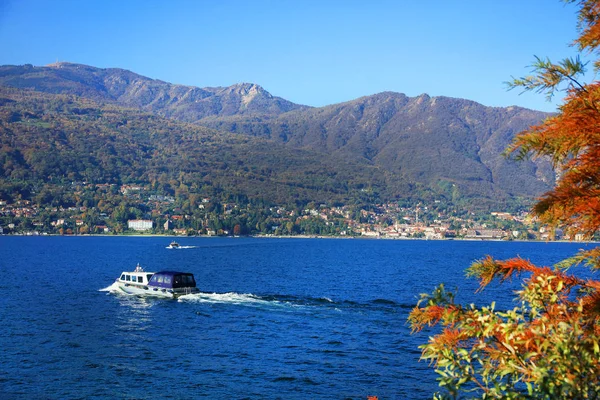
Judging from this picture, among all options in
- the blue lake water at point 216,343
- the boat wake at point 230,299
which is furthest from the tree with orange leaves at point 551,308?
the boat wake at point 230,299

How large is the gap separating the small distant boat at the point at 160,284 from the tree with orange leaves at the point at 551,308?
42902 millimetres

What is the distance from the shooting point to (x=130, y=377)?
26734mm

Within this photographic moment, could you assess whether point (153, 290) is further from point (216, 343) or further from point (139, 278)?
point (216, 343)

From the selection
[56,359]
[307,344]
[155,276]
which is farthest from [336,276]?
[56,359]

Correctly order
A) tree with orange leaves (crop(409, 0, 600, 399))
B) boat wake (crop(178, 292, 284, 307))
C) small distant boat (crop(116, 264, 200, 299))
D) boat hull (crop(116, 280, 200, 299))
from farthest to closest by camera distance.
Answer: small distant boat (crop(116, 264, 200, 299)) → boat hull (crop(116, 280, 200, 299)) → boat wake (crop(178, 292, 284, 307)) → tree with orange leaves (crop(409, 0, 600, 399))

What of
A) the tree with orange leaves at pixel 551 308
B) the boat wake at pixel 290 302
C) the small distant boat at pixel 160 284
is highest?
the tree with orange leaves at pixel 551 308

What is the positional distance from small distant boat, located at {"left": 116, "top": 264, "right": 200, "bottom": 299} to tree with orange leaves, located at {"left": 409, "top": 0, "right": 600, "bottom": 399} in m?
42.9

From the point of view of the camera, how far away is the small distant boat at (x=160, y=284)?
5100cm

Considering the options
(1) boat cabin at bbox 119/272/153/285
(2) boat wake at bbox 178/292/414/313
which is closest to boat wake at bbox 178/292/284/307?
(2) boat wake at bbox 178/292/414/313

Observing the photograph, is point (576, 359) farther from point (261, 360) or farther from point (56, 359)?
point (56, 359)

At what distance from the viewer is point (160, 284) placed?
52.2m

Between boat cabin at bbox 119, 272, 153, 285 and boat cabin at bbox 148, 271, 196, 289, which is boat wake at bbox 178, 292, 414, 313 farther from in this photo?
boat cabin at bbox 119, 272, 153, 285

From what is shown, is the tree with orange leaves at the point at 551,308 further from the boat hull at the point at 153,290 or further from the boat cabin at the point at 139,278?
the boat cabin at the point at 139,278

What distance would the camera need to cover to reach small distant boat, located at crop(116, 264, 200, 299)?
2008 inches
